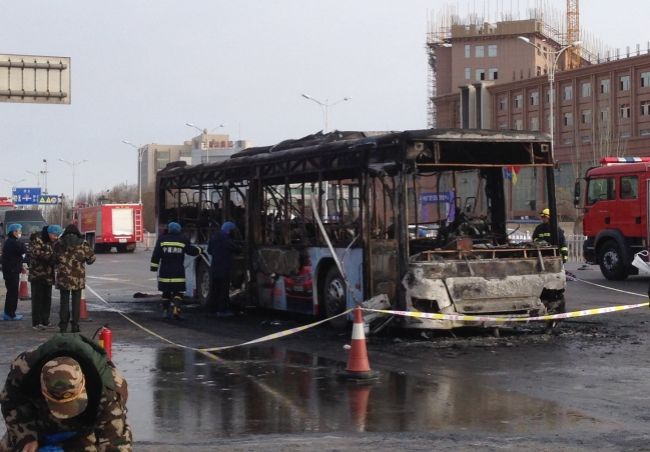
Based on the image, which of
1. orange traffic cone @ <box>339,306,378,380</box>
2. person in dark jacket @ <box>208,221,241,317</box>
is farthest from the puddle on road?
person in dark jacket @ <box>208,221,241,317</box>

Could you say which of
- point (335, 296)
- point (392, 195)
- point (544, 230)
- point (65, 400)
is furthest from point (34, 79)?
point (65, 400)

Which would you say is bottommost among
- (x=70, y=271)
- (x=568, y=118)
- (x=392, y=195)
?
(x=70, y=271)

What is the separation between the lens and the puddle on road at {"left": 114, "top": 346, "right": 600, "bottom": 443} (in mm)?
8180

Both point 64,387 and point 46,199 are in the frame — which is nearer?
point 64,387

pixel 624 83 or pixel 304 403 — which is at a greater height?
pixel 624 83

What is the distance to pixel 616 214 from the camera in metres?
24.9

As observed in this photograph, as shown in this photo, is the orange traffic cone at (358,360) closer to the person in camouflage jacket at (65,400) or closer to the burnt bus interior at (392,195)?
the burnt bus interior at (392,195)

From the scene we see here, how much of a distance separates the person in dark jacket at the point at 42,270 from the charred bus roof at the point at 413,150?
3.76 metres

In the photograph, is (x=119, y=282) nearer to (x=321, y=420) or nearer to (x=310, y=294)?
(x=310, y=294)

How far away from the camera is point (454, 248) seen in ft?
44.7

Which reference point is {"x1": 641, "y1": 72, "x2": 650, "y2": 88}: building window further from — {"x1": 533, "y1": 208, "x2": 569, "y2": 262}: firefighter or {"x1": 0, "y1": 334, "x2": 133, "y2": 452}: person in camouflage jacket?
{"x1": 0, "y1": 334, "x2": 133, "y2": 452}: person in camouflage jacket

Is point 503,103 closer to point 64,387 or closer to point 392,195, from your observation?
point 392,195

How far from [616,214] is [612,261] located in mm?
1242

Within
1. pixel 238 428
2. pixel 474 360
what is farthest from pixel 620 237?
pixel 238 428
